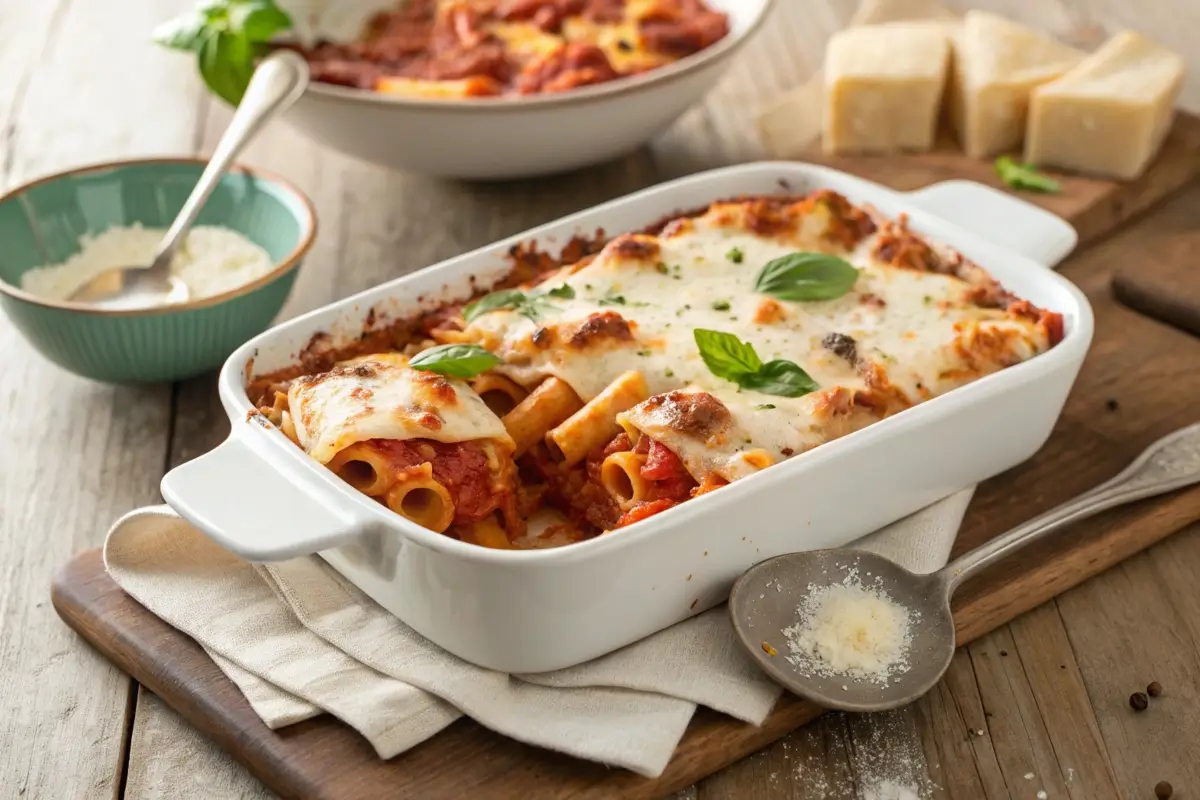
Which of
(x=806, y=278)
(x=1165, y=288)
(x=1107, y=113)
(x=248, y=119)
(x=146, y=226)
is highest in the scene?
(x=248, y=119)

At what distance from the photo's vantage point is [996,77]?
4.19m

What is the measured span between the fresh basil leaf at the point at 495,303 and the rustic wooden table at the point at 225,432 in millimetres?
750

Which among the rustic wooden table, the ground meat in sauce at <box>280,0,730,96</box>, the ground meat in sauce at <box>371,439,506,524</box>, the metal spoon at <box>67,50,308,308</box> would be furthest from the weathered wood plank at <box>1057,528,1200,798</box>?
the metal spoon at <box>67,50,308,308</box>

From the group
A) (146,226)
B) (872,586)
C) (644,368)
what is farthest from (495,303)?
(146,226)

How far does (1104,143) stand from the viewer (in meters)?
4.08

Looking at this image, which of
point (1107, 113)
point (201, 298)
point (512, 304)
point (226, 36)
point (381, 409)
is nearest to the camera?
point (381, 409)

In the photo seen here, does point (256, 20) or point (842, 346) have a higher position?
point (256, 20)

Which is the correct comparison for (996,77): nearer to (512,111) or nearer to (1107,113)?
(1107,113)

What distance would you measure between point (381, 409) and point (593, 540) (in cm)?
50

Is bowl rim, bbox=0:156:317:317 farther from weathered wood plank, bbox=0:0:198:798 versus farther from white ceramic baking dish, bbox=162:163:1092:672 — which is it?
white ceramic baking dish, bbox=162:163:1092:672

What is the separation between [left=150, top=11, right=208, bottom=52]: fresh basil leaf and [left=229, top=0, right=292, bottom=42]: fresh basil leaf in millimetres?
86

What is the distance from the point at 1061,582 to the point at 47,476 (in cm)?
213

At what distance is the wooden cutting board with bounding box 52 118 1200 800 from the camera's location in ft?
7.50

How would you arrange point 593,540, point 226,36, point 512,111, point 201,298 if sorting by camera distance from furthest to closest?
point 226,36, point 512,111, point 201,298, point 593,540
